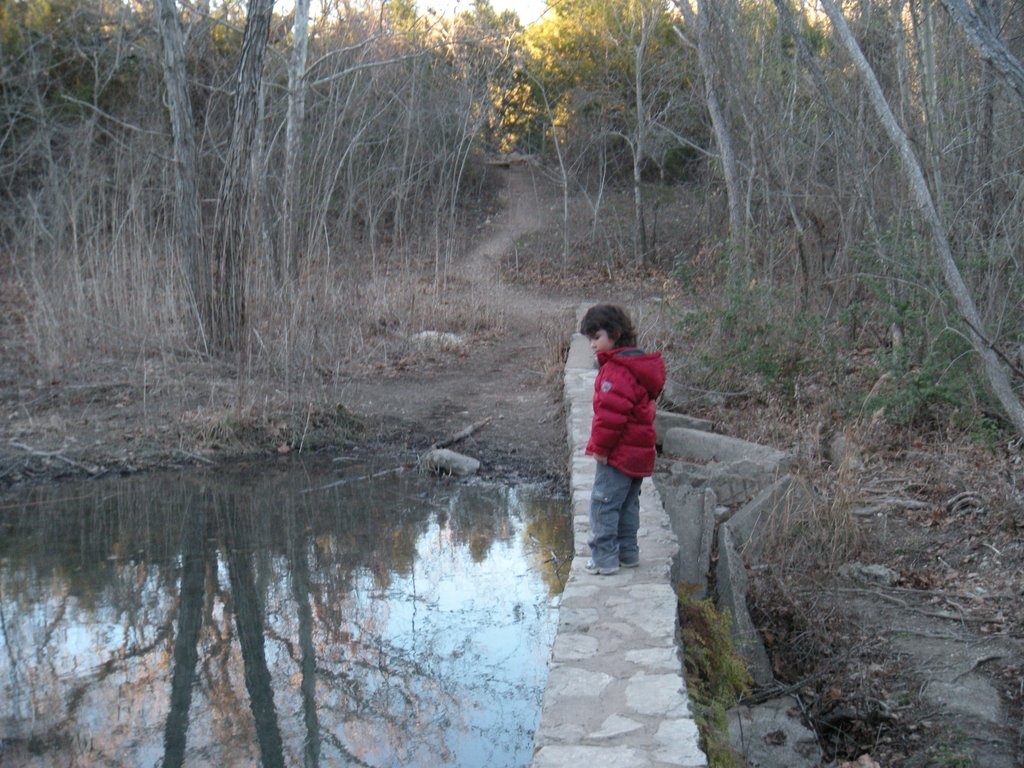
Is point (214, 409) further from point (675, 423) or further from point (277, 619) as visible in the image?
point (675, 423)

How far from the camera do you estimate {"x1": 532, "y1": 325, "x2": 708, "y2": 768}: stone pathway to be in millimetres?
3156

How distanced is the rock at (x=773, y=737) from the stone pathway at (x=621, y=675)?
2.15 ft

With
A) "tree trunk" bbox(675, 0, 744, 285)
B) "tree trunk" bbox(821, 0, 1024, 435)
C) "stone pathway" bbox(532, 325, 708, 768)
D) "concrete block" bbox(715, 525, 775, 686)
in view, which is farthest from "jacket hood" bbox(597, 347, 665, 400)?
"tree trunk" bbox(675, 0, 744, 285)

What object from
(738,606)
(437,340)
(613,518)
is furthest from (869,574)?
(437,340)

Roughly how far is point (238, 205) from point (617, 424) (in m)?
6.77

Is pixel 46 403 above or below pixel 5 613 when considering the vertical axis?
above

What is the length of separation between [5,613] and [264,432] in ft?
10.7

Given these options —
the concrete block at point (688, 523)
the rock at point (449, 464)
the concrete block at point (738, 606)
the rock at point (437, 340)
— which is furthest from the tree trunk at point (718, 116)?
the concrete block at point (738, 606)

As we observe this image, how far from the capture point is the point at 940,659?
4938 mm

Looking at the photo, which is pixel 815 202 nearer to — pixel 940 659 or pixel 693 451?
pixel 693 451

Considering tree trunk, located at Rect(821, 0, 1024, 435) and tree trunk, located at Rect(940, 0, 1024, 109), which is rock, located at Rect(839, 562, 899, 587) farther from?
tree trunk, located at Rect(940, 0, 1024, 109)

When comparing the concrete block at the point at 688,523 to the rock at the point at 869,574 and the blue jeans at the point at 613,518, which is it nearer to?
the rock at the point at 869,574

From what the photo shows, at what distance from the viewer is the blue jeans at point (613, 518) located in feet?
15.3

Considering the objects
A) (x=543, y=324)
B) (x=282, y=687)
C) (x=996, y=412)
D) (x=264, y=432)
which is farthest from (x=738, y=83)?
(x=282, y=687)
